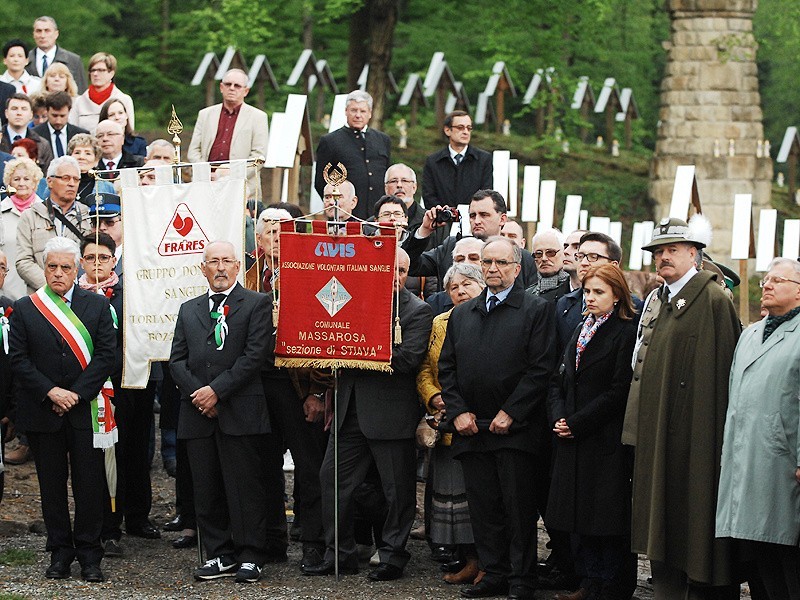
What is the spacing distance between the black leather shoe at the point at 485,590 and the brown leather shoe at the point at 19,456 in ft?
16.3

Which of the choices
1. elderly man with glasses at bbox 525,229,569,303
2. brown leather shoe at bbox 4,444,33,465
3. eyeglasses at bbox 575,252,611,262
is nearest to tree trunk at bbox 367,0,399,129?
brown leather shoe at bbox 4,444,33,465

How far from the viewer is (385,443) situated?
9852mm

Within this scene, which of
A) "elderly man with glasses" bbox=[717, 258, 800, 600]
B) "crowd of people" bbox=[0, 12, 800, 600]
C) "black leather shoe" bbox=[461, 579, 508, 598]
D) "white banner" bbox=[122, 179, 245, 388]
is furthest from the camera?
"white banner" bbox=[122, 179, 245, 388]

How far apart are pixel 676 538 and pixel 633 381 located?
944 millimetres

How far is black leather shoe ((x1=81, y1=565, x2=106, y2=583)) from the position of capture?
9.73 metres

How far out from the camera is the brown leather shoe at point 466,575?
9.76m

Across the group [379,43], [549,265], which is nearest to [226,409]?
[549,265]

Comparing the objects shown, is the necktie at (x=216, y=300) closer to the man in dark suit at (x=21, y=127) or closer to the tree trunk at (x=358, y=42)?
the man in dark suit at (x=21, y=127)

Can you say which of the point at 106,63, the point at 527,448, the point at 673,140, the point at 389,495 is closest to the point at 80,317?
the point at 389,495

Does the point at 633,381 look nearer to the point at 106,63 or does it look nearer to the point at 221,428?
the point at 221,428

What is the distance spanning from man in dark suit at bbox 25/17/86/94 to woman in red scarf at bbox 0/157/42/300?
5165 mm

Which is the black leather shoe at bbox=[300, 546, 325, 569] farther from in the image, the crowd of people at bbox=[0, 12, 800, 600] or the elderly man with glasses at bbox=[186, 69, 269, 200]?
the elderly man with glasses at bbox=[186, 69, 269, 200]

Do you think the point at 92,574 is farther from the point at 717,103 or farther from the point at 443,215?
the point at 717,103

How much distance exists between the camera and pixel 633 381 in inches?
351
